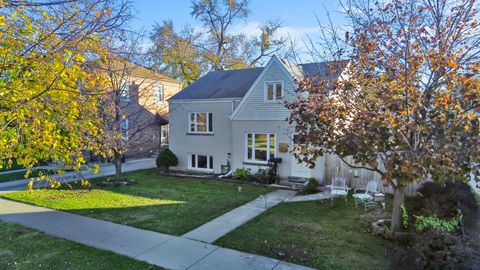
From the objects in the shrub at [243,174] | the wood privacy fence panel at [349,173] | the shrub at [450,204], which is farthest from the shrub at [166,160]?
the shrub at [450,204]

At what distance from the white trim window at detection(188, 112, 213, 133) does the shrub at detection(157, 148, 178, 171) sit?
193 cm

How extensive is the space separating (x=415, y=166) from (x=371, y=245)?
110 inches

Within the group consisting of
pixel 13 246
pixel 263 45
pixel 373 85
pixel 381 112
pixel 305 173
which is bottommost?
pixel 13 246

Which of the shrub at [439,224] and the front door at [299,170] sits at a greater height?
the front door at [299,170]

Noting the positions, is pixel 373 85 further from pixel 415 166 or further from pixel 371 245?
pixel 371 245

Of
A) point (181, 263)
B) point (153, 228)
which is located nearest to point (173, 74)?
point (153, 228)

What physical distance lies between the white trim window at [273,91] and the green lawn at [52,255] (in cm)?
1087

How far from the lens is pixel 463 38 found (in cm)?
641

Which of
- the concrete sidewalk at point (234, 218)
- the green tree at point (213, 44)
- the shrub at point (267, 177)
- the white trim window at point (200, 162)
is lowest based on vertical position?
the concrete sidewalk at point (234, 218)

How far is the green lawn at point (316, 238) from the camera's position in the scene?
6273 millimetres

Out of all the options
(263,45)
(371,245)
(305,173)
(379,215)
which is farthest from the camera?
(263,45)

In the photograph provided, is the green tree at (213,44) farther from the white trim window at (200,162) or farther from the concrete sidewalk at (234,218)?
the concrete sidewalk at (234,218)

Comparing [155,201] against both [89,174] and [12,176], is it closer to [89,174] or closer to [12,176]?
[89,174]

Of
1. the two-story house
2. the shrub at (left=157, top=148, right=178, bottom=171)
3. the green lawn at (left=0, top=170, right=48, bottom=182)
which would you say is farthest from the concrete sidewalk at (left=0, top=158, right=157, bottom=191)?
the two-story house
